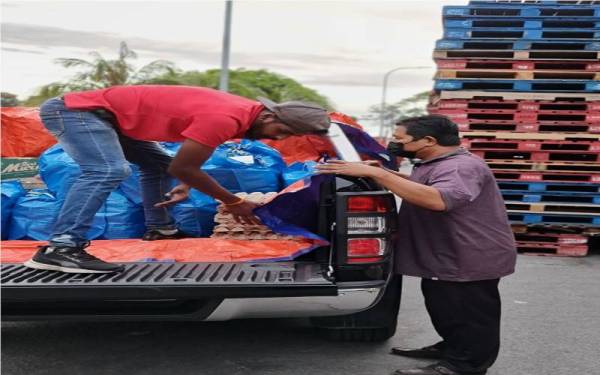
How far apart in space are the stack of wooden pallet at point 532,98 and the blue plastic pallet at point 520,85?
0.01 meters

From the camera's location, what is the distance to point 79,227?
3.63 meters

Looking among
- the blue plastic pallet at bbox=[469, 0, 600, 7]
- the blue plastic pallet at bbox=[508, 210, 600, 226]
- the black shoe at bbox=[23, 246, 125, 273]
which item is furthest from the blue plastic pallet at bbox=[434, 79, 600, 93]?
the black shoe at bbox=[23, 246, 125, 273]

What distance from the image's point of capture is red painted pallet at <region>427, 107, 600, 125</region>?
23.6ft

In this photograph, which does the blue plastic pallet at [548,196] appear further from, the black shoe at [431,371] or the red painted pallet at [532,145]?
the black shoe at [431,371]

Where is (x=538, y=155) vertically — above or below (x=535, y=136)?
below

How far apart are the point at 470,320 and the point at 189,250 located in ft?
5.52

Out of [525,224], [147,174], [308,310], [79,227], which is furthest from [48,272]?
[525,224]

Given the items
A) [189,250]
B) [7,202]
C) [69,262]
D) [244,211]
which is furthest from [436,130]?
[7,202]

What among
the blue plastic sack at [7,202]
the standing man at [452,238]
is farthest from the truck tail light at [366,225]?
the blue plastic sack at [7,202]

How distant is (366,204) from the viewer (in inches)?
136

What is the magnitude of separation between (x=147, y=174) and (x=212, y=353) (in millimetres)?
1222

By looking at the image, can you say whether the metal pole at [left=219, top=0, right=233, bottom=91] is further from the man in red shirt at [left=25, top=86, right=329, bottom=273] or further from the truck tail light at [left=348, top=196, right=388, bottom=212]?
the truck tail light at [left=348, top=196, right=388, bottom=212]

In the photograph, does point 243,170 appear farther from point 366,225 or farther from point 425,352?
point 425,352

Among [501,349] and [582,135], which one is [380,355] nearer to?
[501,349]
